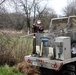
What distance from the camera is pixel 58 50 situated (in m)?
7.37

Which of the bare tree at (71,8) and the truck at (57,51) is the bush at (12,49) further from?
the bare tree at (71,8)

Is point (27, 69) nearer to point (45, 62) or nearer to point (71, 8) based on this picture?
point (45, 62)

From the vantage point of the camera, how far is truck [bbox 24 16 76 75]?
24.0 feet

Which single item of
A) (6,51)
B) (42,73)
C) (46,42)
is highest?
(46,42)

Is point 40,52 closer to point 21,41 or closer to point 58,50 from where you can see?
point 58,50

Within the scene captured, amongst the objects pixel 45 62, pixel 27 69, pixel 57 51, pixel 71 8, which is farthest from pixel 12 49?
pixel 71 8

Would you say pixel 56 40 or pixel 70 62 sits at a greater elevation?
pixel 56 40

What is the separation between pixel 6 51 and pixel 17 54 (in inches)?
21.4

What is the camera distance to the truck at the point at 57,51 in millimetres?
7320

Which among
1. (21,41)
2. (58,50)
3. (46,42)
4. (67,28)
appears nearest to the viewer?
(58,50)

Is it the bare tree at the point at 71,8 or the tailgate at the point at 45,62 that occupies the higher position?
the bare tree at the point at 71,8

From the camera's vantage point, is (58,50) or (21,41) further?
(21,41)

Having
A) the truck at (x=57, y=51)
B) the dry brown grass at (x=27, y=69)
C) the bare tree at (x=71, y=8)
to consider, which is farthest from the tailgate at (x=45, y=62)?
the bare tree at (x=71, y=8)

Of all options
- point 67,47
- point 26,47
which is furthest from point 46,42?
point 26,47
